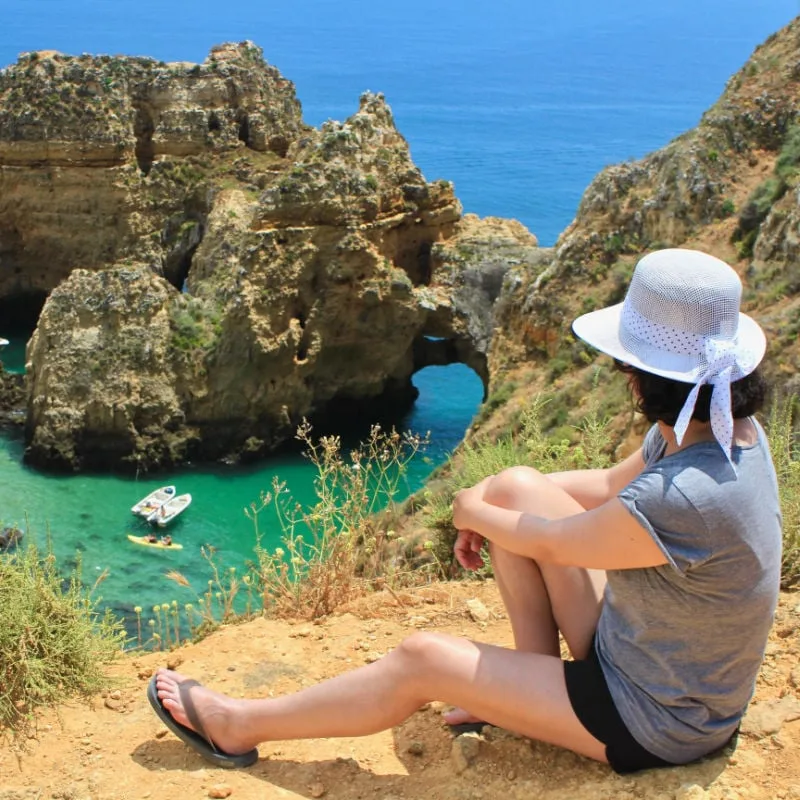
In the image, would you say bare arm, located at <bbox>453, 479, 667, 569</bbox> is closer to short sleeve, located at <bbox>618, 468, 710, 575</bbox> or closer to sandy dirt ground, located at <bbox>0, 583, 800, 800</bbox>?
short sleeve, located at <bbox>618, 468, 710, 575</bbox>

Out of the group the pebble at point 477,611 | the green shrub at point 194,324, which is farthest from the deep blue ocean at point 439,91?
the pebble at point 477,611

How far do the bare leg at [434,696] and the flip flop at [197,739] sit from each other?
0.10 metres

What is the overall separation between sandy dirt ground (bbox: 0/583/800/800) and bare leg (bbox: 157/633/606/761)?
0.57ft

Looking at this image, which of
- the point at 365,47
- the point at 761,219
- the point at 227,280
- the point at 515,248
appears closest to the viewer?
the point at 761,219

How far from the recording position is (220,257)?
21.1m

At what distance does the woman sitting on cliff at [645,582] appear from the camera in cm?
266

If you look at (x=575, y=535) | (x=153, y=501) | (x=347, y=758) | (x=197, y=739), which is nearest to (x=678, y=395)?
(x=575, y=535)

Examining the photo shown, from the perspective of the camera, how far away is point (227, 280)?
20062 mm

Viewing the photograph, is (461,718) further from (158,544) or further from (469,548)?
(158,544)

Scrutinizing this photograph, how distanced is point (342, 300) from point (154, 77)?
9072mm

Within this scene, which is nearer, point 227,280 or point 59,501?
point 59,501

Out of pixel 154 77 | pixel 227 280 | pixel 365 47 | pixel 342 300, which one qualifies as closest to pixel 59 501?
pixel 227 280

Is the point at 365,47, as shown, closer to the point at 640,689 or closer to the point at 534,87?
the point at 534,87

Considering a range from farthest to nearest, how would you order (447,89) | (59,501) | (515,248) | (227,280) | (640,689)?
(447,89), (515,248), (227,280), (59,501), (640,689)
